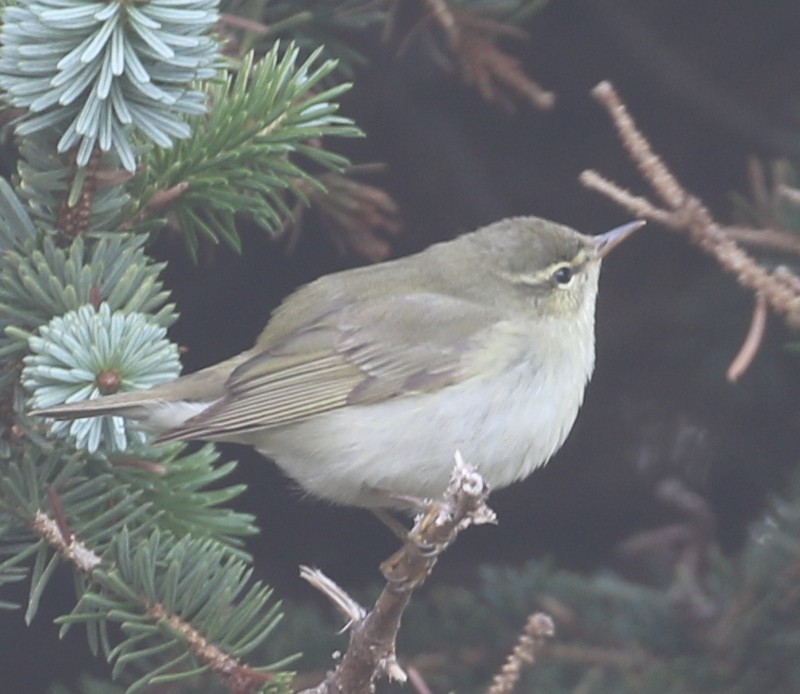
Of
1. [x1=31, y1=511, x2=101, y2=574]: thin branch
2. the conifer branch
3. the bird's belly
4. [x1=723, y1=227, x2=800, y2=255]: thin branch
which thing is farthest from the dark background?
[x1=31, y1=511, x2=101, y2=574]: thin branch

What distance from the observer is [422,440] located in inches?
116

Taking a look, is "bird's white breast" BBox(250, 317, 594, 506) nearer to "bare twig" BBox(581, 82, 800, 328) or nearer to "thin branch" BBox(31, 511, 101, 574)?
"bare twig" BBox(581, 82, 800, 328)

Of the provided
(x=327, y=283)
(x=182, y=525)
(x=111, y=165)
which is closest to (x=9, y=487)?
(x=182, y=525)

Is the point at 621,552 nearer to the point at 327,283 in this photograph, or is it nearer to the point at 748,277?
the point at 327,283

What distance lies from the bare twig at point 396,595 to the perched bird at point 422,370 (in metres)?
0.66

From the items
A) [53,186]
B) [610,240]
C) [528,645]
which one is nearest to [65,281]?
[53,186]

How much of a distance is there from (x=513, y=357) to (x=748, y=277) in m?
0.90

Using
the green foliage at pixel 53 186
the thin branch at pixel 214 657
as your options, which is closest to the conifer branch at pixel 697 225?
the green foliage at pixel 53 186

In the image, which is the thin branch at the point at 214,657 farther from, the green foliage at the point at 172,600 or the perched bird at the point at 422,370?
the perched bird at the point at 422,370

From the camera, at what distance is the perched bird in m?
2.93

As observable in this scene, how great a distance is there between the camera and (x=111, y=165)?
2.22m

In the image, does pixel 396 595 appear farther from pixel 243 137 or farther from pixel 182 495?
pixel 243 137

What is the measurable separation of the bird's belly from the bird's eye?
43 centimetres

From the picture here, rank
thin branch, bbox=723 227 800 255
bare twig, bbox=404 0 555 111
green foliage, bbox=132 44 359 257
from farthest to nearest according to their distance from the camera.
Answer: bare twig, bbox=404 0 555 111 → thin branch, bbox=723 227 800 255 → green foliage, bbox=132 44 359 257
